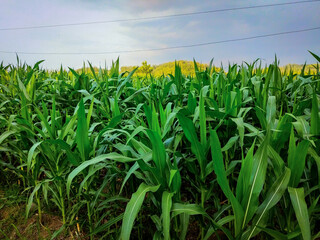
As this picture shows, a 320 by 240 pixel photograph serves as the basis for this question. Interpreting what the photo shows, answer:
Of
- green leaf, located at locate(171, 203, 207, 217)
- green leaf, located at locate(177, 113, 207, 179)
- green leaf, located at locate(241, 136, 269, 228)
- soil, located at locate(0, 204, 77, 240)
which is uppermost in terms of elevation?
green leaf, located at locate(177, 113, 207, 179)

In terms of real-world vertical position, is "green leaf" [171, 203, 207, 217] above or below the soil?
above

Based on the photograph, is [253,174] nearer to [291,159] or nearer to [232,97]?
[291,159]

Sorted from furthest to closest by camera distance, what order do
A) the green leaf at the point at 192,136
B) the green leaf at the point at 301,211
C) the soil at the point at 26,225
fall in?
1. the soil at the point at 26,225
2. the green leaf at the point at 192,136
3. the green leaf at the point at 301,211

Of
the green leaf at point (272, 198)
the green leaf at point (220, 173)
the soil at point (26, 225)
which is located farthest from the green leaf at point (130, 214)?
the soil at point (26, 225)

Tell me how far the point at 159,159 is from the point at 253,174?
29 cm

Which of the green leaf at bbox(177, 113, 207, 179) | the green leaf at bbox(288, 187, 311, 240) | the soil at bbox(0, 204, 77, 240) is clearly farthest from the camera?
the soil at bbox(0, 204, 77, 240)

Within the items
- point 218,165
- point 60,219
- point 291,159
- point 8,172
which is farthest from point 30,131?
point 291,159

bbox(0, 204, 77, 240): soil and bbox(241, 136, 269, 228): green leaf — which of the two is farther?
bbox(0, 204, 77, 240): soil

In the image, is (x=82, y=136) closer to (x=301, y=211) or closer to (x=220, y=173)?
(x=220, y=173)

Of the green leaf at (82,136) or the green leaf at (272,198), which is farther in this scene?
the green leaf at (82,136)

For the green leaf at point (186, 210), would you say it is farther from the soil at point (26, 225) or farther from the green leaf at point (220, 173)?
the soil at point (26, 225)

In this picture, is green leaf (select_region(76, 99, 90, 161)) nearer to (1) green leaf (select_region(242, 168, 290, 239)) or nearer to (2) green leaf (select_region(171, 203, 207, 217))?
(2) green leaf (select_region(171, 203, 207, 217))

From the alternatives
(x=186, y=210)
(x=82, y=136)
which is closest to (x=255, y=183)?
(x=186, y=210)

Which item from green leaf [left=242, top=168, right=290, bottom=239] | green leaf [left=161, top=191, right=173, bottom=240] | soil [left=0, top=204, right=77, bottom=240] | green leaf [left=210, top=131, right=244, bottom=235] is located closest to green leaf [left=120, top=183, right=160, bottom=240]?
green leaf [left=161, top=191, right=173, bottom=240]
